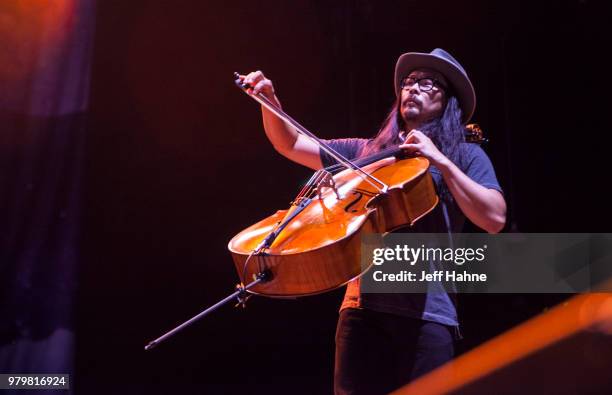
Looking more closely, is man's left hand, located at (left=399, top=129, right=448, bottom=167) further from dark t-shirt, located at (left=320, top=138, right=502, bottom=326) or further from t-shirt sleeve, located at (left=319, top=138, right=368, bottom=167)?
t-shirt sleeve, located at (left=319, top=138, right=368, bottom=167)

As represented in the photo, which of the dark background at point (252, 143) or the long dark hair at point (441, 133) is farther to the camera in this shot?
the dark background at point (252, 143)

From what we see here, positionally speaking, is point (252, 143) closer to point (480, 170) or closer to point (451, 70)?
point (451, 70)

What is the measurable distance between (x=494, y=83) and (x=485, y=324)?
167 cm

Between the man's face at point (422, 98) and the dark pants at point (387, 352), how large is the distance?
812mm

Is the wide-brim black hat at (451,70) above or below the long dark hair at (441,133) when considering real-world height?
above

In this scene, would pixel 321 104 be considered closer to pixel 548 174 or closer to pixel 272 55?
pixel 272 55

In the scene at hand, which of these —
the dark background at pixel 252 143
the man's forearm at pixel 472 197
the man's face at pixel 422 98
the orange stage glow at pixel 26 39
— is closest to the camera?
the man's forearm at pixel 472 197

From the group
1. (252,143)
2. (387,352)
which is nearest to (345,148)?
(387,352)

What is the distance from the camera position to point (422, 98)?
2363 millimetres

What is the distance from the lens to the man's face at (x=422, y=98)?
2.35 m

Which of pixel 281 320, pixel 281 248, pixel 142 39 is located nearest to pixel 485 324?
pixel 281 320

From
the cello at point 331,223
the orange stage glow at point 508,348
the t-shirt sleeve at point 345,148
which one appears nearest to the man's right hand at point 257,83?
the cello at point 331,223

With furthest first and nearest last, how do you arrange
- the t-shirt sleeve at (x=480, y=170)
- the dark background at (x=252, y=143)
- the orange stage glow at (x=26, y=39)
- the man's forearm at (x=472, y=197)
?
the dark background at (x=252, y=143) < the orange stage glow at (x=26, y=39) < the t-shirt sleeve at (x=480, y=170) < the man's forearm at (x=472, y=197)

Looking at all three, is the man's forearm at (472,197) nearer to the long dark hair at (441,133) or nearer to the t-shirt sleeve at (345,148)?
the long dark hair at (441,133)
